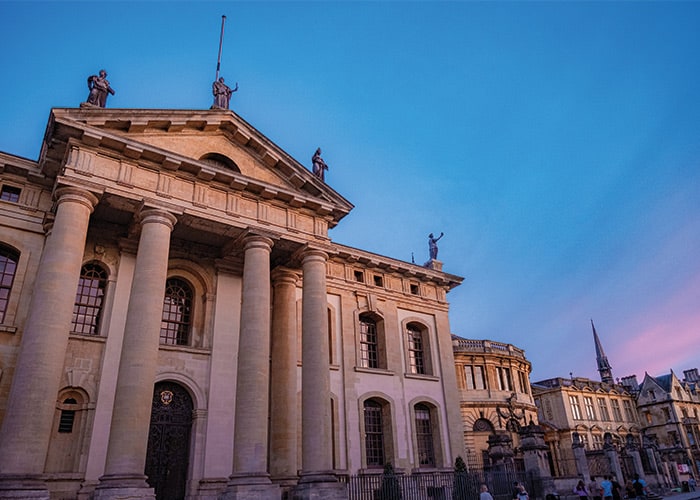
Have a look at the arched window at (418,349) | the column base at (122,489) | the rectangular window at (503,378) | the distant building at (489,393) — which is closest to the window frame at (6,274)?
the column base at (122,489)

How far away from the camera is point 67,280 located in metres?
14.4

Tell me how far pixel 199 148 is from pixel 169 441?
35.5ft

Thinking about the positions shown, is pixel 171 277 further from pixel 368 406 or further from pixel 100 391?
pixel 368 406

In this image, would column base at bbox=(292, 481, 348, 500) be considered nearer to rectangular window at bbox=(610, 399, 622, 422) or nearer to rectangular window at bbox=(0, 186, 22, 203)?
rectangular window at bbox=(0, 186, 22, 203)

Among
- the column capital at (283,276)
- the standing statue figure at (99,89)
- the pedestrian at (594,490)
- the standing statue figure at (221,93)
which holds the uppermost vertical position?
the standing statue figure at (221,93)

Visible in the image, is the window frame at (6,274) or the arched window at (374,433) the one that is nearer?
the window frame at (6,274)

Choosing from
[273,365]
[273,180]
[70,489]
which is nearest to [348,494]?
[273,365]

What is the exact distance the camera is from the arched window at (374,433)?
76.3 feet

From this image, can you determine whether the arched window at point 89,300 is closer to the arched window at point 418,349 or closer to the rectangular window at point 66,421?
the rectangular window at point 66,421

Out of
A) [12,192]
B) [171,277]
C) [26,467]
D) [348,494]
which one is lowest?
[348,494]

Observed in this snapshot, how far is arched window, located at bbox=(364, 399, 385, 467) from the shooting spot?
23266mm

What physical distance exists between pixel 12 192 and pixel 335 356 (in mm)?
14279

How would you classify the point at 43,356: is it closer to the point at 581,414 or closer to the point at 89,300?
the point at 89,300

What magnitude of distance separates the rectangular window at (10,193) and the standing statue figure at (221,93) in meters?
7.76
